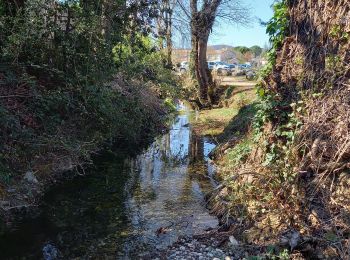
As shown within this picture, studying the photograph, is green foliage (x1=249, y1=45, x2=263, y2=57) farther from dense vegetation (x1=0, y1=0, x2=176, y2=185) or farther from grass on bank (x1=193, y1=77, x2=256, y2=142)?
dense vegetation (x1=0, y1=0, x2=176, y2=185)

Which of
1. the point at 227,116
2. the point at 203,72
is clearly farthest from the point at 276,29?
the point at 203,72

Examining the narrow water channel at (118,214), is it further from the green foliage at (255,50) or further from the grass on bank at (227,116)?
the green foliage at (255,50)

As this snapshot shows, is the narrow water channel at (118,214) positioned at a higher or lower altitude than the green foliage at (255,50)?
lower

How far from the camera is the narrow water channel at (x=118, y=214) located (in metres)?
6.42

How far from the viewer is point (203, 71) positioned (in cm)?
2622

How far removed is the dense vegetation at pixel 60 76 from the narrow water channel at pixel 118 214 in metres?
0.98

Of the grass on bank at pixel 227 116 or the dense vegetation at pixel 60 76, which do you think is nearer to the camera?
the dense vegetation at pixel 60 76

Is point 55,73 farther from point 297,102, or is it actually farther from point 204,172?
point 297,102

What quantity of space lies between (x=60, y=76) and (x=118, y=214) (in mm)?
4599

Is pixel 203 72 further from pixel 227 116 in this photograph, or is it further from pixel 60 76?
pixel 60 76

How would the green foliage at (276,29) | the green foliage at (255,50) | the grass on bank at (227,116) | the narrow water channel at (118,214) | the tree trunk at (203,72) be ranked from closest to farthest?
the narrow water channel at (118,214) < the green foliage at (276,29) < the grass on bank at (227,116) < the tree trunk at (203,72) < the green foliage at (255,50)

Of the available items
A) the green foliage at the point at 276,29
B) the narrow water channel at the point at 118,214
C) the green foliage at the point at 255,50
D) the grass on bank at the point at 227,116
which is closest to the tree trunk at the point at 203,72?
the grass on bank at the point at 227,116

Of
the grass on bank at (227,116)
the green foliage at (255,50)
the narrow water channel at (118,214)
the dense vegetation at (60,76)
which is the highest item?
the green foliage at (255,50)

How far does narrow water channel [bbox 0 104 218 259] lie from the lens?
642cm
